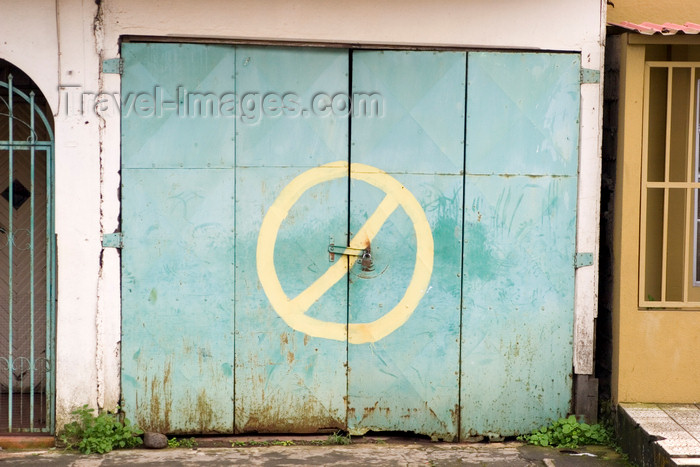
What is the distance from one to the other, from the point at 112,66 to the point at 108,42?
0.54ft

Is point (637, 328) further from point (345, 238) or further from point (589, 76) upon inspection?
point (345, 238)

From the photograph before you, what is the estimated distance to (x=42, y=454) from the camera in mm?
5211

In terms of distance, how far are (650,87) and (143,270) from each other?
3903 millimetres

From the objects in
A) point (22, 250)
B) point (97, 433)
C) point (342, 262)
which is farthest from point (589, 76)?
point (22, 250)

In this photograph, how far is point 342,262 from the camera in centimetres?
546

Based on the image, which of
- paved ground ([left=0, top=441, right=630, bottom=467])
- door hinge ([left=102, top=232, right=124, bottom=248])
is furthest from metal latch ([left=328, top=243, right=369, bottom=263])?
door hinge ([left=102, top=232, right=124, bottom=248])

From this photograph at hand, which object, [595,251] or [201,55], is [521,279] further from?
[201,55]

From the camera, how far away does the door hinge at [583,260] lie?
554cm

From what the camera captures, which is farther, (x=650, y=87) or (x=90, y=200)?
(x=650, y=87)

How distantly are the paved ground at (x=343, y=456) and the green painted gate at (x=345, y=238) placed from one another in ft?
0.63

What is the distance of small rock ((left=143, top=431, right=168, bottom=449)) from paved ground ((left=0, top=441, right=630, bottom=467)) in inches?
1.6

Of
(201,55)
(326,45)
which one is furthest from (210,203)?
(326,45)

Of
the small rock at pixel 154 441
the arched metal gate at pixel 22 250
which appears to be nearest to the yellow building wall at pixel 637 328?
the small rock at pixel 154 441

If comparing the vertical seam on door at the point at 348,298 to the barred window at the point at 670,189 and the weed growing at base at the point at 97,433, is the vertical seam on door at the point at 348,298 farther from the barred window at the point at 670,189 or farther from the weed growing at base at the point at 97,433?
the barred window at the point at 670,189
